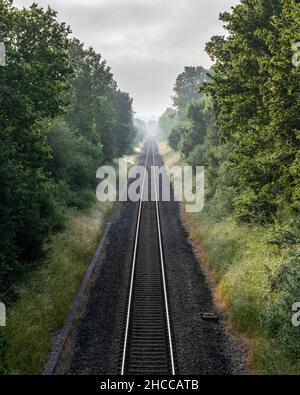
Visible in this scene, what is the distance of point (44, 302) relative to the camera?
15094 mm

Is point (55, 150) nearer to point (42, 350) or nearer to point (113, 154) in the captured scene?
point (42, 350)

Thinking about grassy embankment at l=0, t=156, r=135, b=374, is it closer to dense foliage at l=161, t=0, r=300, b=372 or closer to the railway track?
the railway track

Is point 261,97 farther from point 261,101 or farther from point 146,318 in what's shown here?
point 146,318

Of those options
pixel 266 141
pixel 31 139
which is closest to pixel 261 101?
pixel 266 141

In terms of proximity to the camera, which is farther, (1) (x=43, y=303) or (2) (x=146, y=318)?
(2) (x=146, y=318)

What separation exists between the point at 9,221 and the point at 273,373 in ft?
30.9

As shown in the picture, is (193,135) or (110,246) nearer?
(110,246)

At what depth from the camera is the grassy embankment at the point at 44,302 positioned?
12.0 metres

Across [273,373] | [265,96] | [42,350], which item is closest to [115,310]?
[42,350]

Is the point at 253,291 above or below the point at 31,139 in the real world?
below

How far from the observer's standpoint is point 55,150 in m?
29.1

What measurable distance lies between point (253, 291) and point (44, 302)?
7.56m

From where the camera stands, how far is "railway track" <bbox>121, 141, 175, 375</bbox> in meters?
12.5

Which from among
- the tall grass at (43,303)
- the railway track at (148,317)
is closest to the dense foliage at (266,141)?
the railway track at (148,317)
